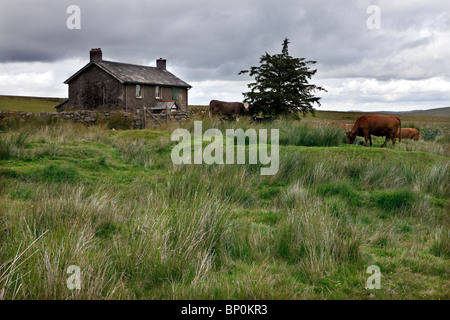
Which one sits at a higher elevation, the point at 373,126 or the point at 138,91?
the point at 138,91

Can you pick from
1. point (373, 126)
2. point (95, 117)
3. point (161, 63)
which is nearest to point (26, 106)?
point (161, 63)

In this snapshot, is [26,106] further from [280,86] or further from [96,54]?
[280,86]

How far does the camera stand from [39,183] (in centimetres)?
756

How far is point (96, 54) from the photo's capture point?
35156mm

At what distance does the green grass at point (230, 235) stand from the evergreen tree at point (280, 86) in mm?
15955

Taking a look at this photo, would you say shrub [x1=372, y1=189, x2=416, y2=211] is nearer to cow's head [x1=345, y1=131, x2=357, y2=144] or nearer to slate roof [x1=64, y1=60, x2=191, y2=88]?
cow's head [x1=345, y1=131, x2=357, y2=144]

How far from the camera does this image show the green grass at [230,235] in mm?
3516

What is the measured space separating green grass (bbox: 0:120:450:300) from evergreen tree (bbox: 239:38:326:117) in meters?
16.0

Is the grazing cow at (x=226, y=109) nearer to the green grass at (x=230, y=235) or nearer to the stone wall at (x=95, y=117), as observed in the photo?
the stone wall at (x=95, y=117)

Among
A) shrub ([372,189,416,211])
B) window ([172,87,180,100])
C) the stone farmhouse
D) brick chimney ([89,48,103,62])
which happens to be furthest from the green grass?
window ([172,87,180,100])

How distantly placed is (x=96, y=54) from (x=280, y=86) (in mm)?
18509

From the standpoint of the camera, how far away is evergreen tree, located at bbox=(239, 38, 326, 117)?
24.8 meters
